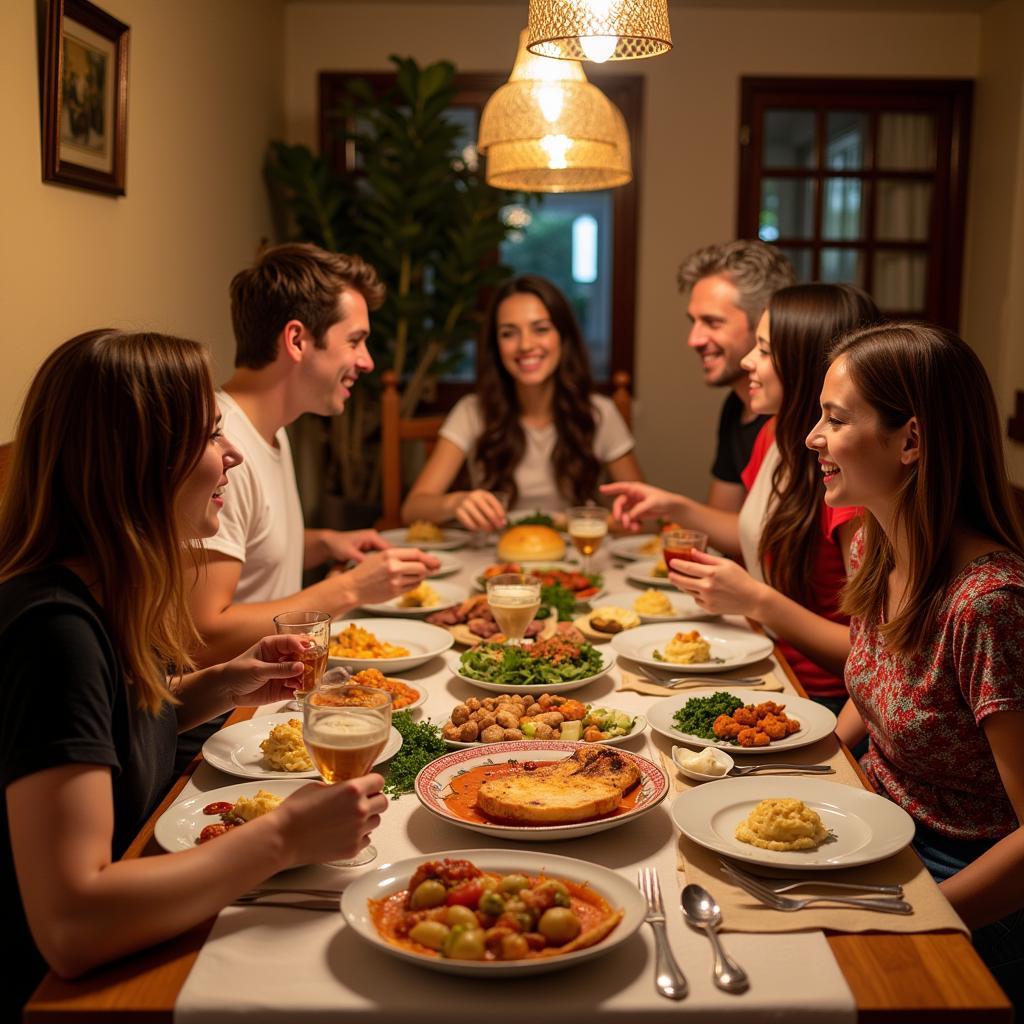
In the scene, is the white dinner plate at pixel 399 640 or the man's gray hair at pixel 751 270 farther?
the man's gray hair at pixel 751 270

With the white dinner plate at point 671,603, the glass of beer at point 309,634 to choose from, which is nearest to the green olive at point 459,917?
the glass of beer at point 309,634

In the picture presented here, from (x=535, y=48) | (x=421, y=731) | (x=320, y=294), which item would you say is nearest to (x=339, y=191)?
(x=320, y=294)

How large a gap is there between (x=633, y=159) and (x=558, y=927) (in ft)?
15.6

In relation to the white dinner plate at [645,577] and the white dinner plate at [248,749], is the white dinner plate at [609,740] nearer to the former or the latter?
the white dinner plate at [248,749]

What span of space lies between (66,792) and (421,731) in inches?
24.2

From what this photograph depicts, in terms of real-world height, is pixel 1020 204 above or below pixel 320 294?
above

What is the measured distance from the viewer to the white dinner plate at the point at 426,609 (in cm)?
243

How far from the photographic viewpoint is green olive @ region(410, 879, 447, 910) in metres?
1.15

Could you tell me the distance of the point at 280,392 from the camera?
8.64 ft

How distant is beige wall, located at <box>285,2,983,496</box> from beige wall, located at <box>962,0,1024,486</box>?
25 centimetres

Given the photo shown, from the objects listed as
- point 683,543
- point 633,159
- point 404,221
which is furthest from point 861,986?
point 633,159

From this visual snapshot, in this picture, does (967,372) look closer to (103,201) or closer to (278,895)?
(278,895)

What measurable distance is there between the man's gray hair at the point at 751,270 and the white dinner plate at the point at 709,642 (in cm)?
134

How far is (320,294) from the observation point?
8.48 feet
